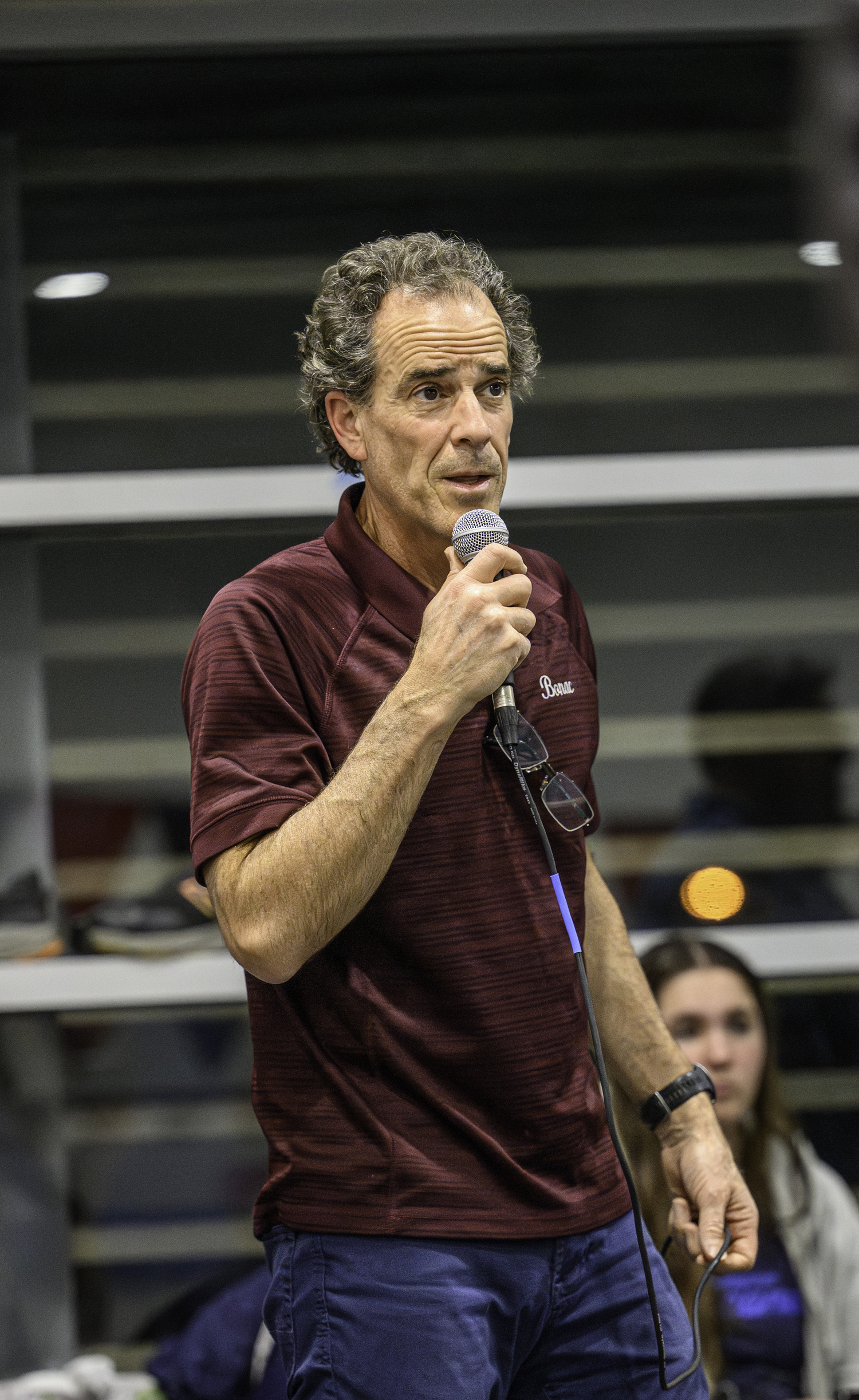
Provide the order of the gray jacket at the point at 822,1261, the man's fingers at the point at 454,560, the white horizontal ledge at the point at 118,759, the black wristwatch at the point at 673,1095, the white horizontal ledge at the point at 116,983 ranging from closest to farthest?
the man's fingers at the point at 454,560, the black wristwatch at the point at 673,1095, the gray jacket at the point at 822,1261, the white horizontal ledge at the point at 116,983, the white horizontal ledge at the point at 118,759

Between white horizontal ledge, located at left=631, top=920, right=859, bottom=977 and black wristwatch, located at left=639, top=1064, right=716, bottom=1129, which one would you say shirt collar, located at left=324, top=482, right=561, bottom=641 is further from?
white horizontal ledge, located at left=631, top=920, right=859, bottom=977

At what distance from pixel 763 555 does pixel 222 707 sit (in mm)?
2672

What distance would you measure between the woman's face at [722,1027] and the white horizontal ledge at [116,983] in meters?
1.18

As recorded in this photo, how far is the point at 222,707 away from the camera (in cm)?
162

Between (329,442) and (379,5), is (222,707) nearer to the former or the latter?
(329,442)

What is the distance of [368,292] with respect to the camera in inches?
75.5

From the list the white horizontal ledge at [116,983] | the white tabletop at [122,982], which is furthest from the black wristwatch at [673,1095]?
the white horizontal ledge at [116,983]

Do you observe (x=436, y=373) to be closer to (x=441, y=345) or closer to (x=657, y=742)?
(x=441, y=345)

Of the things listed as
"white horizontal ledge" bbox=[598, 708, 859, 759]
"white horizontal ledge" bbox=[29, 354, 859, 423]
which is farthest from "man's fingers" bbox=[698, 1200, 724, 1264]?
"white horizontal ledge" bbox=[29, 354, 859, 423]

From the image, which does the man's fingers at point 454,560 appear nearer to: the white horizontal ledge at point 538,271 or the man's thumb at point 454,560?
the man's thumb at point 454,560

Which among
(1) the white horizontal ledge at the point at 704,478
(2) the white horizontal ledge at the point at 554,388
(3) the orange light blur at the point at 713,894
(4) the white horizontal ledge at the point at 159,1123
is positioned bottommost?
(4) the white horizontal ledge at the point at 159,1123

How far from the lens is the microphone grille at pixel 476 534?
1691 mm

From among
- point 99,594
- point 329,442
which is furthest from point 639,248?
point 329,442

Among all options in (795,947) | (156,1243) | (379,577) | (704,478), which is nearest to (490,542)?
(379,577)
